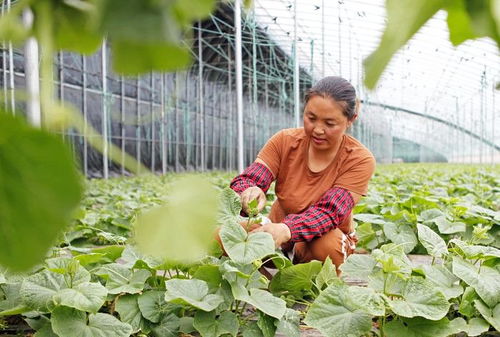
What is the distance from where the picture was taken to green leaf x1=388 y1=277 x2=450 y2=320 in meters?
1.26

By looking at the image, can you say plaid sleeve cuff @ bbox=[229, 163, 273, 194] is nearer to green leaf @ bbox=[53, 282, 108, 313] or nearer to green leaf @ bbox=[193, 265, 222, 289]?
green leaf @ bbox=[193, 265, 222, 289]

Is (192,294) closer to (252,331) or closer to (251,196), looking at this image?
(252,331)

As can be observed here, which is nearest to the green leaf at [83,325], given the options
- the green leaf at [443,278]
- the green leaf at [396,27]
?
the green leaf at [443,278]

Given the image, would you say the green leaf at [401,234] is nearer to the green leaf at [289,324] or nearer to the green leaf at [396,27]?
the green leaf at [289,324]

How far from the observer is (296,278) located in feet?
5.49

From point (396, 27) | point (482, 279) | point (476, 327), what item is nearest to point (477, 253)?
point (482, 279)

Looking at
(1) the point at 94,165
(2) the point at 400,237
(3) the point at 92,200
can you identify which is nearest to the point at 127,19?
(2) the point at 400,237

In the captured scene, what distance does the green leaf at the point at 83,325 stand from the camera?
123 centimetres

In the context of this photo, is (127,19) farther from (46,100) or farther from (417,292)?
(417,292)

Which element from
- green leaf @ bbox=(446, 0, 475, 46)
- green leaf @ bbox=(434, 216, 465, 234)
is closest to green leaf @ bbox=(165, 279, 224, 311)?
green leaf @ bbox=(446, 0, 475, 46)

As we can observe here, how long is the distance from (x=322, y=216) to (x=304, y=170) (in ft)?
1.13

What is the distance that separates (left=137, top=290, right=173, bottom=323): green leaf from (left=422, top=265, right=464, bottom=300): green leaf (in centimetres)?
72

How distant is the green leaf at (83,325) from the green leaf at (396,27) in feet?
3.86

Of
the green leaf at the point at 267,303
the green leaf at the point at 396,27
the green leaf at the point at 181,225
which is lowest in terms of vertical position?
the green leaf at the point at 267,303
